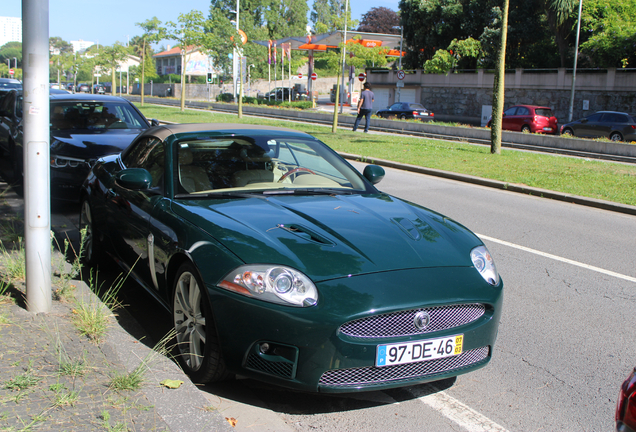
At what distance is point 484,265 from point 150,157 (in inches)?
109

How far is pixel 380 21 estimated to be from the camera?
305 feet

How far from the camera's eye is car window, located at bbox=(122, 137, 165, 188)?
4.62 meters

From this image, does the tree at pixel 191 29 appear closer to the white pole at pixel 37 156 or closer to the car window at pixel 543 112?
the car window at pixel 543 112

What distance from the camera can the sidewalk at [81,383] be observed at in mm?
2756

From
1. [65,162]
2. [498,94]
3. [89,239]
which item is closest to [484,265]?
[89,239]

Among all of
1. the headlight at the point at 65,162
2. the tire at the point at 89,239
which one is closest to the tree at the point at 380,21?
the headlight at the point at 65,162

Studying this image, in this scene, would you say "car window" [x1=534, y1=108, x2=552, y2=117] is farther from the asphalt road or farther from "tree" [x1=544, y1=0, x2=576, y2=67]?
the asphalt road

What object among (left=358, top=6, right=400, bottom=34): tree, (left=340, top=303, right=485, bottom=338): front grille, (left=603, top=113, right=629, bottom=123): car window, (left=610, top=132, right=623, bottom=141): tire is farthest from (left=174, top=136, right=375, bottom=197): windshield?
(left=358, top=6, right=400, bottom=34): tree

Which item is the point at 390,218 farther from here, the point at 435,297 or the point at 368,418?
the point at 368,418

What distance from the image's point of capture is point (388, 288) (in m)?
3.15

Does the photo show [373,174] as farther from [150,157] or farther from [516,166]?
[516,166]

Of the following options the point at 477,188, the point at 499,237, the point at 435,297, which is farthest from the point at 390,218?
the point at 477,188

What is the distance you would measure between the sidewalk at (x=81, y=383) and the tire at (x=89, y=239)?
141 centimetres

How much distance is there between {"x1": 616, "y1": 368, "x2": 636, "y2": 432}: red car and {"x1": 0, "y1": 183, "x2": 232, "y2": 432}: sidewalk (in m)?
1.69
